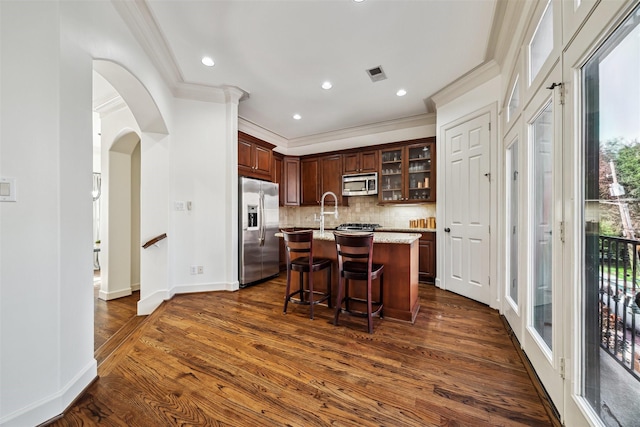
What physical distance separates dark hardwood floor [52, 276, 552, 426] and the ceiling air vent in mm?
2976

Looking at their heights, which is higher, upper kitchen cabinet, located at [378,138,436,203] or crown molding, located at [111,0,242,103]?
crown molding, located at [111,0,242,103]

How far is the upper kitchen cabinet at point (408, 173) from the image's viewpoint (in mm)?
4555

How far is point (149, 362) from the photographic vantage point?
198cm

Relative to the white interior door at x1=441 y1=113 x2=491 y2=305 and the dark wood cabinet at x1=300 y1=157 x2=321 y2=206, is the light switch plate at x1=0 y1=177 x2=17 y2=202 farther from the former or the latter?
the dark wood cabinet at x1=300 y1=157 x2=321 y2=206

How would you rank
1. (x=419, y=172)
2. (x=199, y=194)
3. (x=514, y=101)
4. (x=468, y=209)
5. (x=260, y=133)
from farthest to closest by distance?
(x=260, y=133) → (x=419, y=172) → (x=199, y=194) → (x=468, y=209) → (x=514, y=101)

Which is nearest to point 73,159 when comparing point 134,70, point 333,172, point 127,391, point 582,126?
point 134,70

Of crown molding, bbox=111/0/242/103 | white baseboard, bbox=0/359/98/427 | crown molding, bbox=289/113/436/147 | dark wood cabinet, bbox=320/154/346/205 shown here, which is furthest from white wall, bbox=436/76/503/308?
white baseboard, bbox=0/359/98/427

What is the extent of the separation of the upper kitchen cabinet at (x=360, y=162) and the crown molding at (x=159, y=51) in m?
2.43

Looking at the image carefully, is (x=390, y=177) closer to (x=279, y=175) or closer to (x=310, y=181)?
(x=310, y=181)

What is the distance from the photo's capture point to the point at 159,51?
275cm

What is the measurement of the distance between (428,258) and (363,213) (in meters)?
1.73

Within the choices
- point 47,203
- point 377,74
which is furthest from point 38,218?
point 377,74

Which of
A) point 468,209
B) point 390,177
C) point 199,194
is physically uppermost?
point 390,177

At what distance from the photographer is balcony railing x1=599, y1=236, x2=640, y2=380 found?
38.4 inches
